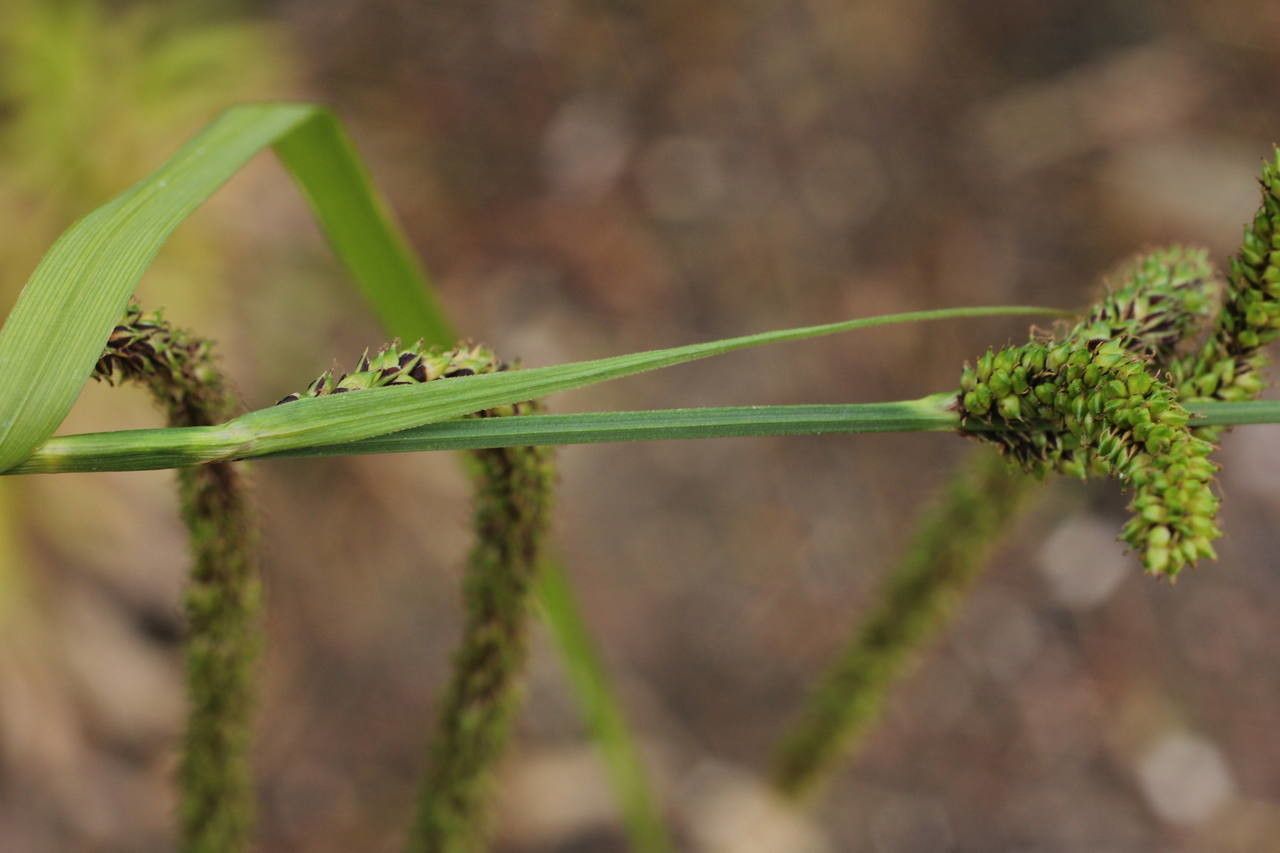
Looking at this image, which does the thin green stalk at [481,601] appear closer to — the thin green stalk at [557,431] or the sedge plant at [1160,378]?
the thin green stalk at [557,431]

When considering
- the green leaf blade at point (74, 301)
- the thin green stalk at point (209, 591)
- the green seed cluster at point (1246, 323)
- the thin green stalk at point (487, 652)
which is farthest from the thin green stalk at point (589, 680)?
the green seed cluster at point (1246, 323)

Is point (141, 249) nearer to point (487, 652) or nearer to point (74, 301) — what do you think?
point (74, 301)

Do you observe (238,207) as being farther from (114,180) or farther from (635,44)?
(635,44)

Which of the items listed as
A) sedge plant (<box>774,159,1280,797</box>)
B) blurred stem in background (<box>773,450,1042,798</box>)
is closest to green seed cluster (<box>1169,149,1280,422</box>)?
sedge plant (<box>774,159,1280,797</box>)

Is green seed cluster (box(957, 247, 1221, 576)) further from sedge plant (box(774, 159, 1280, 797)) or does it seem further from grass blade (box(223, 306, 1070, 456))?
grass blade (box(223, 306, 1070, 456))

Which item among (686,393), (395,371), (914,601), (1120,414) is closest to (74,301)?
(395,371)
